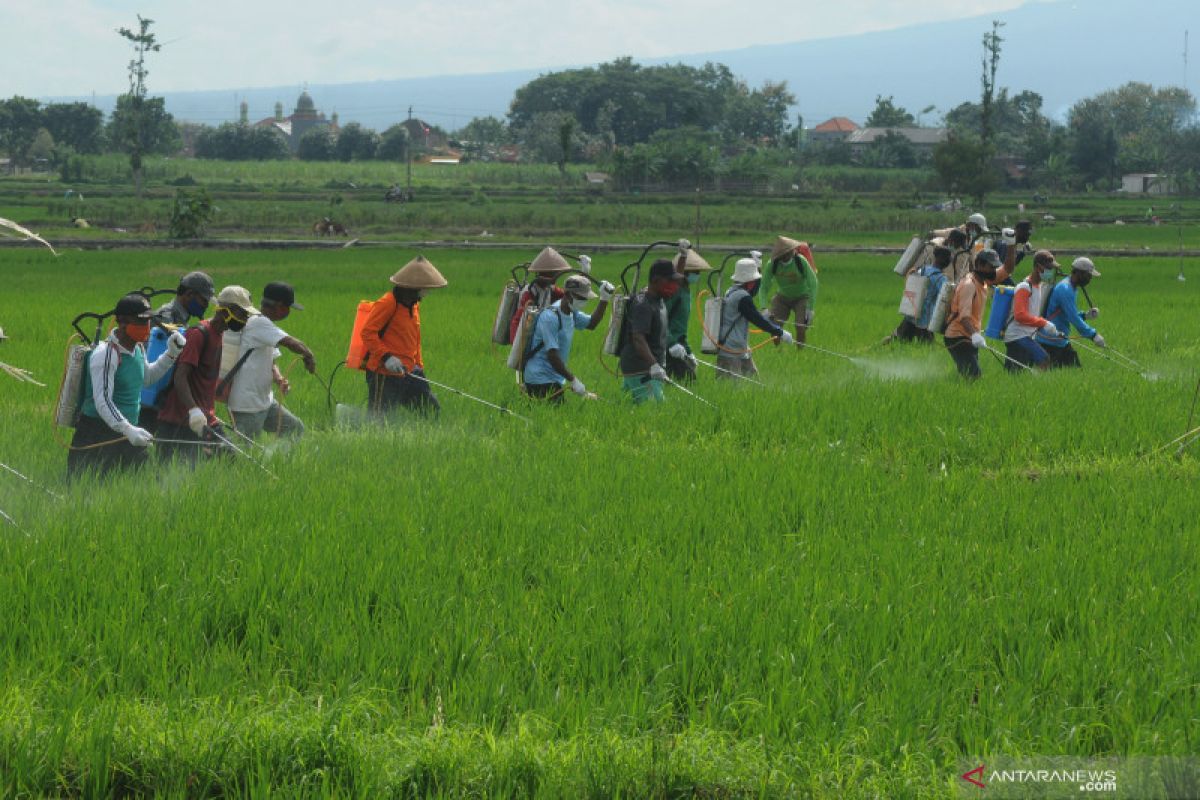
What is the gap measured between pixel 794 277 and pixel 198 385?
8.23 metres

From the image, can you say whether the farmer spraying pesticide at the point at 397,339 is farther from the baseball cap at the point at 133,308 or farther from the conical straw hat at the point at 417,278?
the baseball cap at the point at 133,308

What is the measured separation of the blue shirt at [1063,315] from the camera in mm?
12062

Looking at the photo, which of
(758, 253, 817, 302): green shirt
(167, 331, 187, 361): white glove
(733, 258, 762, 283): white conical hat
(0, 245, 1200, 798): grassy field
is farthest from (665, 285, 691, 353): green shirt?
(167, 331, 187, 361): white glove

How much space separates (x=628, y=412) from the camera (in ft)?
32.2

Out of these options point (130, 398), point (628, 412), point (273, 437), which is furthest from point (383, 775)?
point (628, 412)

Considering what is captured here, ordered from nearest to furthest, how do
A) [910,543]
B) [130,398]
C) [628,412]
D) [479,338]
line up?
[910,543] < [130,398] < [628,412] < [479,338]

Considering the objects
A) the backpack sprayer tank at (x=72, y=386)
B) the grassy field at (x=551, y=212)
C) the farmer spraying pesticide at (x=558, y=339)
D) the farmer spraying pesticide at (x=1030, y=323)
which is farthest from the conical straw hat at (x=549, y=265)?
the grassy field at (x=551, y=212)

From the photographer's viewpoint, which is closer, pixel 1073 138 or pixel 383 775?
pixel 383 775

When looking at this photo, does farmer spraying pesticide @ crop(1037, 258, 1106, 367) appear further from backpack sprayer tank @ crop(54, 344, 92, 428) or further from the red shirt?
backpack sprayer tank @ crop(54, 344, 92, 428)

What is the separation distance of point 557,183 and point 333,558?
239ft

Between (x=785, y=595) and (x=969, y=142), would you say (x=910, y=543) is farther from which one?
(x=969, y=142)

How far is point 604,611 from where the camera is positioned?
16.7 feet

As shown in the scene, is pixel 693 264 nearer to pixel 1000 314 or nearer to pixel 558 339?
pixel 558 339

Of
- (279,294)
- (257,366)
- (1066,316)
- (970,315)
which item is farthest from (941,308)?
(257,366)
